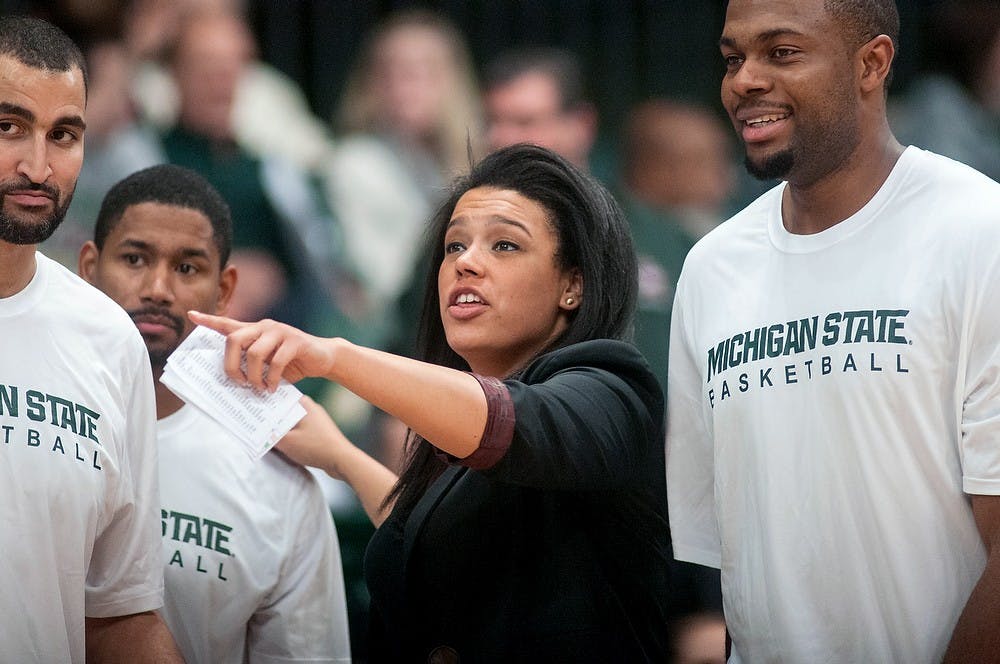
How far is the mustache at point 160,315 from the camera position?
3.35 m

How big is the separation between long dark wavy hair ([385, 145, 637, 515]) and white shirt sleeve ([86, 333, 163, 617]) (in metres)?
0.54

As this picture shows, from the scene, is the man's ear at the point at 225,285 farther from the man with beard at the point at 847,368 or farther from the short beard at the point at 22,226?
the man with beard at the point at 847,368

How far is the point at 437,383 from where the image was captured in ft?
7.56

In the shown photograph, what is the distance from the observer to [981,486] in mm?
2312

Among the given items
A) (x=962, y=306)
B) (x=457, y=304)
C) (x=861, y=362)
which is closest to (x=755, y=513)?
(x=861, y=362)

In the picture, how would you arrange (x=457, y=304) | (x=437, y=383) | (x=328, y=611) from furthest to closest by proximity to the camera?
(x=328, y=611) < (x=457, y=304) < (x=437, y=383)

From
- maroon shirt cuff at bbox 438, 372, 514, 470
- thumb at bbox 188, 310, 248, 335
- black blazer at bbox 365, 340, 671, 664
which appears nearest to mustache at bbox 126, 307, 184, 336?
black blazer at bbox 365, 340, 671, 664

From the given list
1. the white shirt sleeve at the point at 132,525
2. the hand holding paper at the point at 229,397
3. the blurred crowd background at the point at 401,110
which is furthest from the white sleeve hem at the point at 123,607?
the blurred crowd background at the point at 401,110

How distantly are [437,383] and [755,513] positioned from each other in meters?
0.72

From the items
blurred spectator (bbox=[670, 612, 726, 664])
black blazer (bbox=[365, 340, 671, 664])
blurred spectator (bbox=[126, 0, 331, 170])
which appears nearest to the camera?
black blazer (bbox=[365, 340, 671, 664])

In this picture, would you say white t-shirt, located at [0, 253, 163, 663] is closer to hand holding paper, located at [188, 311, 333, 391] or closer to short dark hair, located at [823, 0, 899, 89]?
hand holding paper, located at [188, 311, 333, 391]

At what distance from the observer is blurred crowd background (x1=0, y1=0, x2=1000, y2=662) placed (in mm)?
5359

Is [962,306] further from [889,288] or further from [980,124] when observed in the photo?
[980,124]

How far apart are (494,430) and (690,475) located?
2.26 feet
